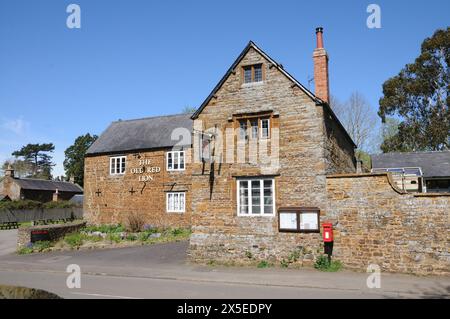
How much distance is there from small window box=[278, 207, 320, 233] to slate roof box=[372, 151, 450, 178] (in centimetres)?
1389

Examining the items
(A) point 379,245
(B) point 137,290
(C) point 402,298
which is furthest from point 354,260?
(B) point 137,290

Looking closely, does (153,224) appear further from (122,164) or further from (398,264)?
(398,264)

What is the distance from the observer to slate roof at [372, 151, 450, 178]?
934 inches

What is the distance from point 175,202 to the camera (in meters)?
26.3

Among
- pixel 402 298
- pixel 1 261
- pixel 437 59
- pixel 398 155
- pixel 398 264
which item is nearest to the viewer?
pixel 402 298

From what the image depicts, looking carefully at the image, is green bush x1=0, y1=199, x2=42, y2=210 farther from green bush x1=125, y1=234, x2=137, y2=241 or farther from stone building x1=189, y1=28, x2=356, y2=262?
stone building x1=189, y1=28, x2=356, y2=262

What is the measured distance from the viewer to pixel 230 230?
15.1 m

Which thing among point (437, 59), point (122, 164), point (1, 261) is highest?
point (437, 59)

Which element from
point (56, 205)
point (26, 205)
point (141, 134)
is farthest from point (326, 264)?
point (56, 205)

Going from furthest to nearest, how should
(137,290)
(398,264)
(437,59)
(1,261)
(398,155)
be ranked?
1. (437,59)
2. (398,155)
3. (1,261)
4. (398,264)
5. (137,290)

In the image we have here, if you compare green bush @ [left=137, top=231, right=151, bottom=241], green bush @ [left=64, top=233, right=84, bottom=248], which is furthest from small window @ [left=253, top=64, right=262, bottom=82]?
green bush @ [left=64, top=233, right=84, bottom=248]

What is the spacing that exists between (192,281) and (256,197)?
4.36 meters

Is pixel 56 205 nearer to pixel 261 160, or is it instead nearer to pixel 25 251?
pixel 25 251

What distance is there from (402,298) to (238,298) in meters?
4.43
